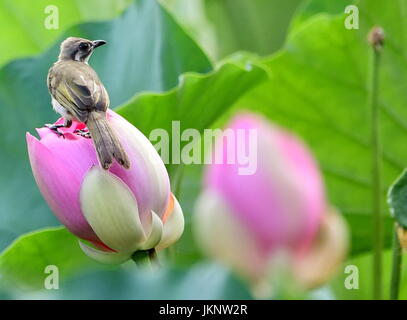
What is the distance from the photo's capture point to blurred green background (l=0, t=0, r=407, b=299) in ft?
2.06

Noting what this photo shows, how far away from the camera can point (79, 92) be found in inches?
20.9

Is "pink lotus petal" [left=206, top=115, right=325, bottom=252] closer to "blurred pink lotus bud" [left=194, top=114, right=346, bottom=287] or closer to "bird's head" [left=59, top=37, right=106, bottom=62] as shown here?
"blurred pink lotus bud" [left=194, top=114, right=346, bottom=287]

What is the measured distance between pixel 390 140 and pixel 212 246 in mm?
446

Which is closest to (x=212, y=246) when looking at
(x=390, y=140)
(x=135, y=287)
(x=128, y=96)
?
(x=135, y=287)

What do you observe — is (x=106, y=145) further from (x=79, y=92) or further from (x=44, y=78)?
(x=44, y=78)

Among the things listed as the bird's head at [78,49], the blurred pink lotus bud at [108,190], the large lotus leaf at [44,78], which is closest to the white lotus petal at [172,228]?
the blurred pink lotus bud at [108,190]

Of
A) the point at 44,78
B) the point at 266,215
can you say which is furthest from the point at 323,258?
the point at 44,78

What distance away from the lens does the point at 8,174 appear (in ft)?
2.43

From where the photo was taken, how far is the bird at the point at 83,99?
0.50m

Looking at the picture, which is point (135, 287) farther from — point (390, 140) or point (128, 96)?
point (390, 140)

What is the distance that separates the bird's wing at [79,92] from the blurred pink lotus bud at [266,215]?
0.09 metres

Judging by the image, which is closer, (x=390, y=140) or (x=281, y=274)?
(x=281, y=274)

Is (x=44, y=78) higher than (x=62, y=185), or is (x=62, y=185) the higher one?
(x=44, y=78)

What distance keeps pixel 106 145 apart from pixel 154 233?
0.06 meters
